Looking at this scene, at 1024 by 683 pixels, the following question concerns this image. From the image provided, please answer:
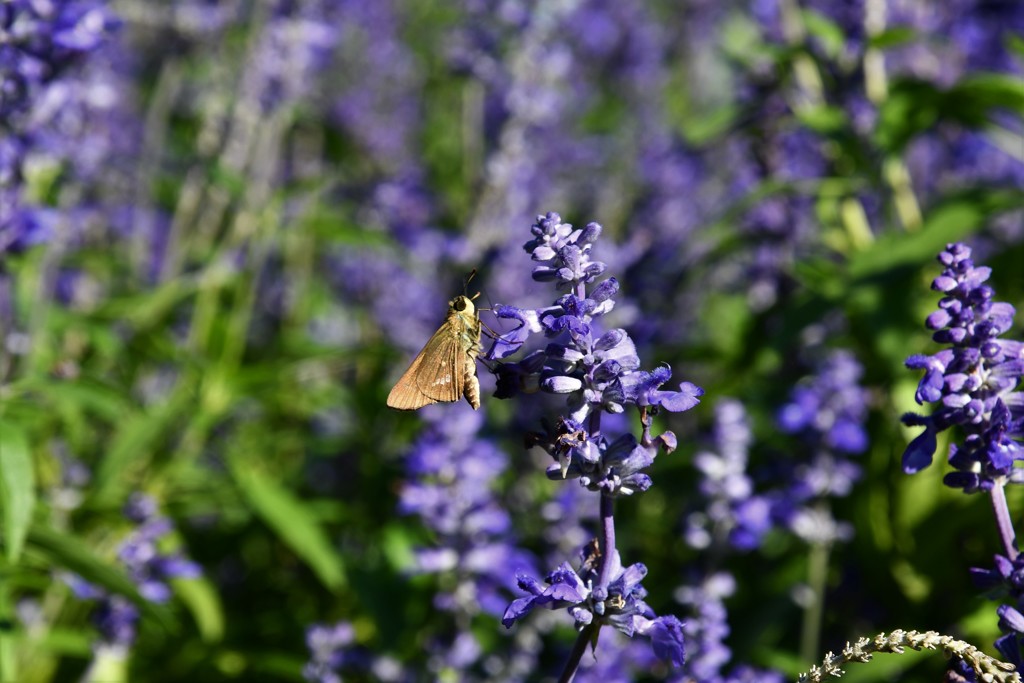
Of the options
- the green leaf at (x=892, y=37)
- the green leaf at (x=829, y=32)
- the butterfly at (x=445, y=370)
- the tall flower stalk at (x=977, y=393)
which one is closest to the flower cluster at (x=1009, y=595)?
the tall flower stalk at (x=977, y=393)

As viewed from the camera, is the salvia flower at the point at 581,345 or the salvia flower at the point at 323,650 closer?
the salvia flower at the point at 581,345

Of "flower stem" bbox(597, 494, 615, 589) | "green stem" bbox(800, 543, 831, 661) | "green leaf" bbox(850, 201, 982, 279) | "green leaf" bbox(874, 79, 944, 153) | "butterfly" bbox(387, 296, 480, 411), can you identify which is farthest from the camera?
"green leaf" bbox(874, 79, 944, 153)

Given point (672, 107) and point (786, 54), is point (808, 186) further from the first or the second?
point (672, 107)

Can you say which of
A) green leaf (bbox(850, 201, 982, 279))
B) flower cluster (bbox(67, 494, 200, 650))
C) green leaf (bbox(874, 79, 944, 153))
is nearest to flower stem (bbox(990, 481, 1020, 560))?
green leaf (bbox(850, 201, 982, 279))

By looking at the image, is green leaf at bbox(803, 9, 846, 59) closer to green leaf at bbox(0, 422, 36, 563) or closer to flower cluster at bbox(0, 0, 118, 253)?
flower cluster at bbox(0, 0, 118, 253)

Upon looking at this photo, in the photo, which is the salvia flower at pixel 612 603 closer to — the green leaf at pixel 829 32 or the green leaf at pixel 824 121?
the green leaf at pixel 824 121
